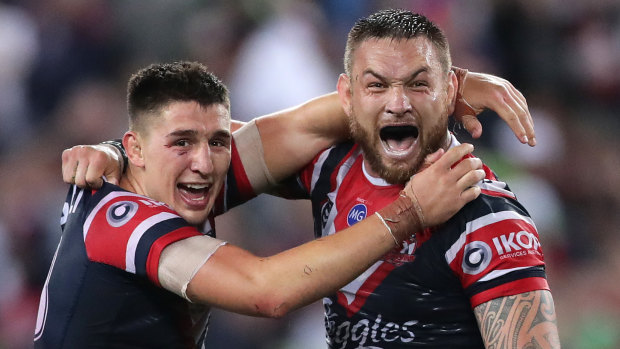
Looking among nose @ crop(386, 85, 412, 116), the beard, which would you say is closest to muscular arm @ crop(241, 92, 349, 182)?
the beard

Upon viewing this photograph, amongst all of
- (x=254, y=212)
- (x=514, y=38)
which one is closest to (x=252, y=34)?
(x=254, y=212)

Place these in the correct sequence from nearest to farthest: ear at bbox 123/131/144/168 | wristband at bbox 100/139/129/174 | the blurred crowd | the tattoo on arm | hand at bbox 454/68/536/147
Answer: the tattoo on arm → hand at bbox 454/68/536/147 → ear at bbox 123/131/144/168 → wristband at bbox 100/139/129/174 → the blurred crowd

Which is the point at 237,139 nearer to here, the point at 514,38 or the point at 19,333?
the point at 19,333

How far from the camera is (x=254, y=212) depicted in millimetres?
5211

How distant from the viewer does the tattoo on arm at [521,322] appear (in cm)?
255

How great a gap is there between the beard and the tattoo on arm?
64cm

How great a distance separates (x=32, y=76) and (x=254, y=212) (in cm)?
184

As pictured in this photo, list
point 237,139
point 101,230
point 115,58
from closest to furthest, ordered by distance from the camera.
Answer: point 101,230, point 237,139, point 115,58

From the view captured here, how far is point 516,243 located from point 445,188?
33 cm

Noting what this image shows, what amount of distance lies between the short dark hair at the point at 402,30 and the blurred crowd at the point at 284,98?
1.99 m

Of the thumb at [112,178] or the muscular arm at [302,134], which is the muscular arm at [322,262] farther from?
the muscular arm at [302,134]

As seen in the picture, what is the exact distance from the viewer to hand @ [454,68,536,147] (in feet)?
9.92

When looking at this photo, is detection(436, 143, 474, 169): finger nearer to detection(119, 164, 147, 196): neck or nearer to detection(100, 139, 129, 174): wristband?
detection(119, 164, 147, 196): neck

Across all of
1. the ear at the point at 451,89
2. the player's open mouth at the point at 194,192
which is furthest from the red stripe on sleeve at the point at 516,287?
the player's open mouth at the point at 194,192
